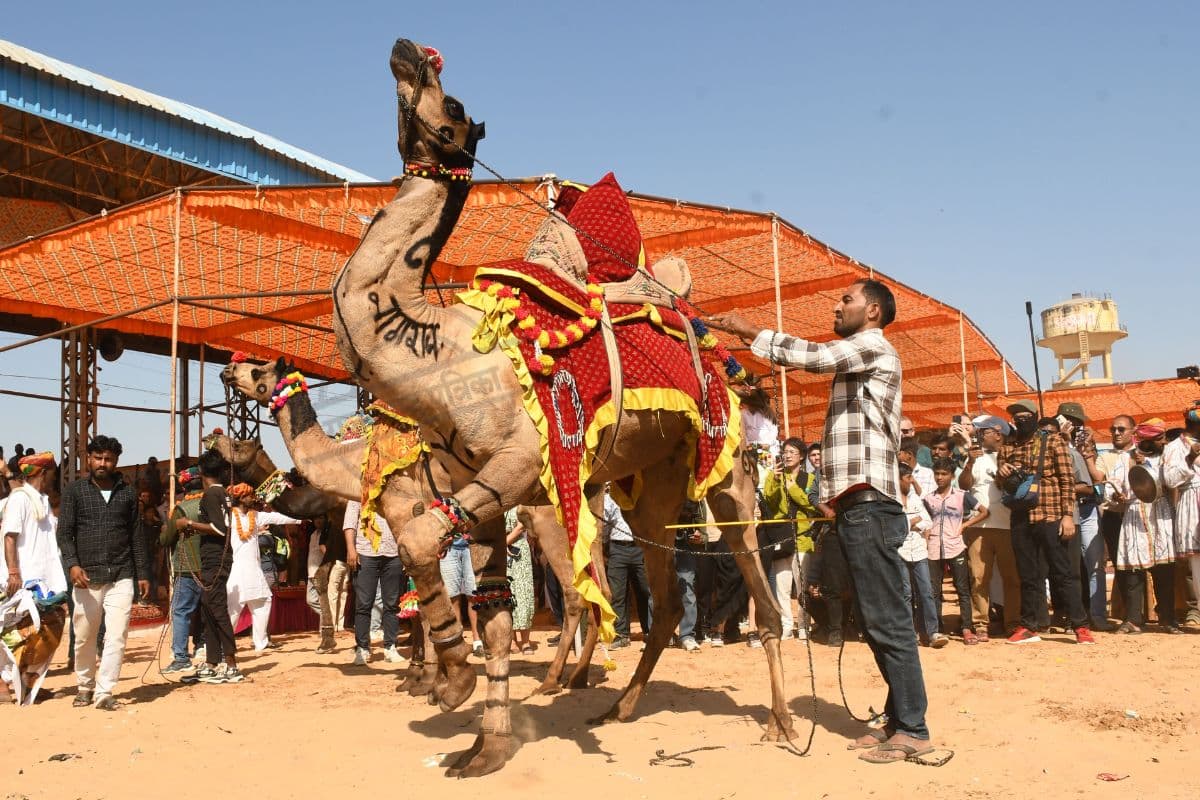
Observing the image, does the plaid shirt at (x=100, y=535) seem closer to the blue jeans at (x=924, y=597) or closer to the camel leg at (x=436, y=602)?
the camel leg at (x=436, y=602)

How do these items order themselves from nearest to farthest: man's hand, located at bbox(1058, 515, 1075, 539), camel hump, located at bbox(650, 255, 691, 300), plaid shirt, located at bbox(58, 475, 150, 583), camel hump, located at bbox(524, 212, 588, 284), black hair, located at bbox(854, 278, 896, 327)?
1. black hair, located at bbox(854, 278, 896, 327)
2. camel hump, located at bbox(524, 212, 588, 284)
3. camel hump, located at bbox(650, 255, 691, 300)
4. plaid shirt, located at bbox(58, 475, 150, 583)
5. man's hand, located at bbox(1058, 515, 1075, 539)

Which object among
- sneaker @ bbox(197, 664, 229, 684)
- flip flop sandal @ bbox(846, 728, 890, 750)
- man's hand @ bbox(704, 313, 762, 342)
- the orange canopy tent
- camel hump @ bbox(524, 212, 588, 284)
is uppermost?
the orange canopy tent

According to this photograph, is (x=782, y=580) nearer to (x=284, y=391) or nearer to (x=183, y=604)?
(x=284, y=391)

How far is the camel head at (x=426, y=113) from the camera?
478 centimetres

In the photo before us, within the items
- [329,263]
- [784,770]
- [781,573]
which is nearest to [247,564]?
[329,263]

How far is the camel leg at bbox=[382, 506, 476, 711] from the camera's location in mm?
4633

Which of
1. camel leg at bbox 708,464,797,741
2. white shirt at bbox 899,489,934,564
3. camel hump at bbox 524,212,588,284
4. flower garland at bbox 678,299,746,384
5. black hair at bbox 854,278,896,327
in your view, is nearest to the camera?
black hair at bbox 854,278,896,327

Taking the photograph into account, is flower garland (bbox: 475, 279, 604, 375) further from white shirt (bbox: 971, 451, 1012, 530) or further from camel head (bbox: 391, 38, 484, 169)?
white shirt (bbox: 971, 451, 1012, 530)

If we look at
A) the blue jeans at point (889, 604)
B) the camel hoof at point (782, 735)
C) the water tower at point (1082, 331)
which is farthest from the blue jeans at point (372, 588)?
the water tower at point (1082, 331)

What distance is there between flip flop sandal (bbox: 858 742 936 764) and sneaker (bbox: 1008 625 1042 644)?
4.95 metres

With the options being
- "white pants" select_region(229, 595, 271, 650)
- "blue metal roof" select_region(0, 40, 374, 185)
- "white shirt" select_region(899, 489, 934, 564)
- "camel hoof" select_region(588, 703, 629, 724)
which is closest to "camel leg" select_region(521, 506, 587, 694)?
"camel hoof" select_region(588, 703, 629, 724)

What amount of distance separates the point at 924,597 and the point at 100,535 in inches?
285

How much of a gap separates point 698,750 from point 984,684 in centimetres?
287

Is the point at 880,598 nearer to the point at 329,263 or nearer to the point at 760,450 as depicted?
the point at 760,450
